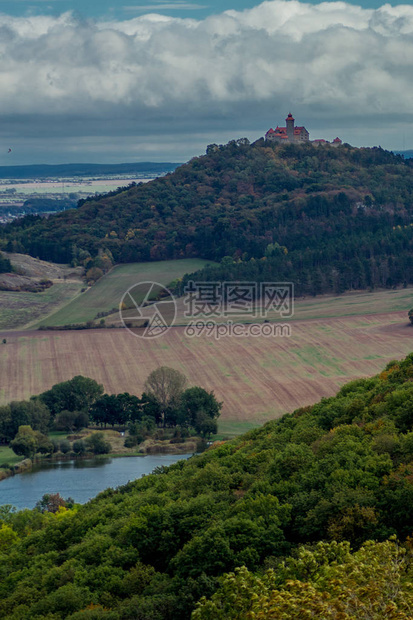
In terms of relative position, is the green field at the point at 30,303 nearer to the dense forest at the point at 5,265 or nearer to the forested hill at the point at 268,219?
the dense forest at the point at 5,265

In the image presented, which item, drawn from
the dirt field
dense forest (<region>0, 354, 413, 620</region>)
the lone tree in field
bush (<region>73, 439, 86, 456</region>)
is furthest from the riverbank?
dense forest (<region>0, 354, 413, 620</region>)

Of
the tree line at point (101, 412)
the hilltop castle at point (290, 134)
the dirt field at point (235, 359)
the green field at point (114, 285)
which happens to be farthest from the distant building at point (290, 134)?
the tree line at point (101, 412)

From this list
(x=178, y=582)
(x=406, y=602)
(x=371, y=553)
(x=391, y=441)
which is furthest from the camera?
(x=391, y=441)

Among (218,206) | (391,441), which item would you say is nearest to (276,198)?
(218,206)

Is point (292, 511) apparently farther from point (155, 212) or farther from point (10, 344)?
point (155, 212)

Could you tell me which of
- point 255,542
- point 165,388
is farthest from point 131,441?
point 255,542

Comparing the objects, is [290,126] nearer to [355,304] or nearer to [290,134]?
[290,134]
